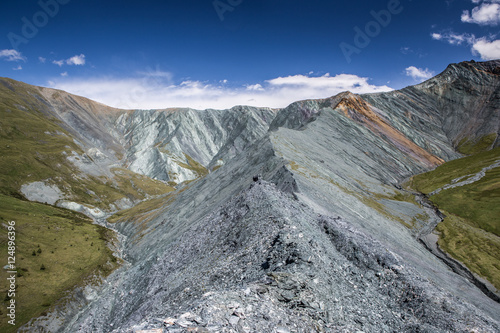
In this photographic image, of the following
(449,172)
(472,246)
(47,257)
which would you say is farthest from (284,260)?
(449,172)

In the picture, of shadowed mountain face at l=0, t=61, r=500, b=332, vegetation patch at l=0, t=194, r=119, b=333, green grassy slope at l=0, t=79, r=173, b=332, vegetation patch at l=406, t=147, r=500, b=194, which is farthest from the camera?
vegetation patch at l=406, t=147, r=500, b=194

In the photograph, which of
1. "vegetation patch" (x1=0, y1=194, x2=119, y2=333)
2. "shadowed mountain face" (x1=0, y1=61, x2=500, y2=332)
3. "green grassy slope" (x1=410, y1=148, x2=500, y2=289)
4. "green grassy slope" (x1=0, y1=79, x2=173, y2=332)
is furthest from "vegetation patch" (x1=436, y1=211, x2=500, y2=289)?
"green grassy slope" (x1=0, y1=79, x2=173, y2=332)

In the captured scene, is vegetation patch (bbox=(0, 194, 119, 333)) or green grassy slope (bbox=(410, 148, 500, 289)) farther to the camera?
green grassy slope (bbox=(410, 148, 500, 289))

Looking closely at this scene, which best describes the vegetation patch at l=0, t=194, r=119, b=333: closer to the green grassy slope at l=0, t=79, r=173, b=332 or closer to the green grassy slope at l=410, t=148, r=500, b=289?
the green grassy slope at l=0, t=79, r=173, b=332

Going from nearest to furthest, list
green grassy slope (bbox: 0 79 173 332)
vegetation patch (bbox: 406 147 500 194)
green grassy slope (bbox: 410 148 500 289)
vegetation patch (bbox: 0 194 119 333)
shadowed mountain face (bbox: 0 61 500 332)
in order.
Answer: shadowed mountain face (bbox: 0 61 500 332)
vegetation patch (bbox: 0 194 119 333)
green grassy slope (bbox: 0 79 173 332)
green grassy slope (bbox: 410 148 500 289)
vegetation patch (bbox: 406 147 500 194)

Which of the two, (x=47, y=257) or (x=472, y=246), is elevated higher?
(x=47, y=257)

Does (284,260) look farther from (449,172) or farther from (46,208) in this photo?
(449,172)

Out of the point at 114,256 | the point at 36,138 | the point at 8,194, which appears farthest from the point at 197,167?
the point at 114,256

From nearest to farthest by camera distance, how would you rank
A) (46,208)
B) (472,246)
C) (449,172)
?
(472,246) → (46,208) → (449,172)

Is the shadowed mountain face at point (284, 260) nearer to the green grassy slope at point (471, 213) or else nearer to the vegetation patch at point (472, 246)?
the vegetation patch at point (472, 246)

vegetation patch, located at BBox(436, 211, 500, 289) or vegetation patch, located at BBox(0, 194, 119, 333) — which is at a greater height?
vegetation patch, located at BBox(0, 194, 119, 333)

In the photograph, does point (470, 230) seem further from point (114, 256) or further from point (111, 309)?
point (114, 256)
